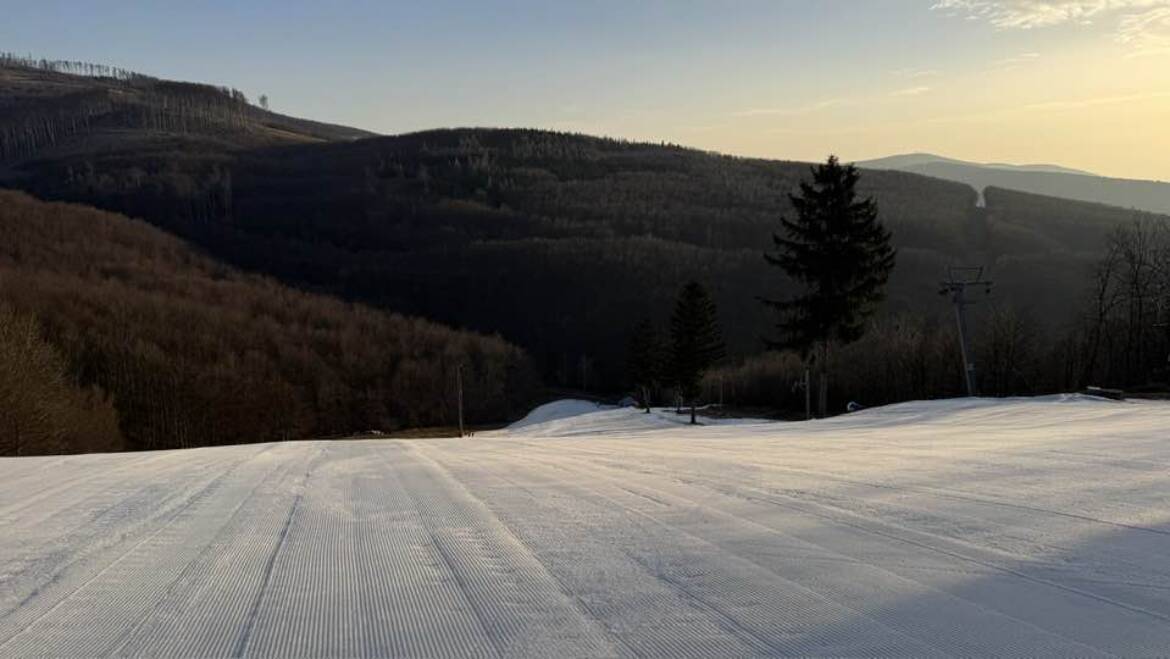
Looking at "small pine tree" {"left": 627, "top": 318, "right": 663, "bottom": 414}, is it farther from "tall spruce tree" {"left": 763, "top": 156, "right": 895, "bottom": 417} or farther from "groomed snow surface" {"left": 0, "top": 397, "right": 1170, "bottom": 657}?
"groomed snow surface" {"left": 0, "top": 397, "right": 1170, "bottom": 657}

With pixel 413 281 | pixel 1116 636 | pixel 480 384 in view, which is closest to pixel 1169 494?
pixel 1116 636

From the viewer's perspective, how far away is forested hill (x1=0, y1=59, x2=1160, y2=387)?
12219 cm

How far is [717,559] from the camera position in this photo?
5.20 metres

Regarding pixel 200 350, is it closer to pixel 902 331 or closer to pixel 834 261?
pixel 902 331

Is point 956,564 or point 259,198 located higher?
point 259,198

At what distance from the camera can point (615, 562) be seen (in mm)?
5172

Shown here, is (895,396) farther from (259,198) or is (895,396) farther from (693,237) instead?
(259,198)

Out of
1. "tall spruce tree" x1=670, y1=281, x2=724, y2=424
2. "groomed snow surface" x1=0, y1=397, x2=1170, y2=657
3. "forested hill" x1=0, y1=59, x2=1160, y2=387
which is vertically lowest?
"groomed snow surface" x1=0, y1=397, x2=1170, y2=657

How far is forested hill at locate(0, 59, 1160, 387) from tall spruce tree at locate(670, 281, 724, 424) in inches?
2091

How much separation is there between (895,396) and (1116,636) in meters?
50.1

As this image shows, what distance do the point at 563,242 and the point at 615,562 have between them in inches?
5892

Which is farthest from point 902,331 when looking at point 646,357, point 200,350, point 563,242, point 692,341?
point 563,242

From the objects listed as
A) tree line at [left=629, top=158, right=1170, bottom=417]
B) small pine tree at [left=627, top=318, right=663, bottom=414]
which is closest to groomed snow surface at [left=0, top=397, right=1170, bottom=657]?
tree line at [left=629, top=158, right=1170, bottom=417]

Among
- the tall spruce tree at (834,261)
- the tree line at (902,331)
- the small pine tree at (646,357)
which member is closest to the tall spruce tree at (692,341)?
the tree line at (902,331)
